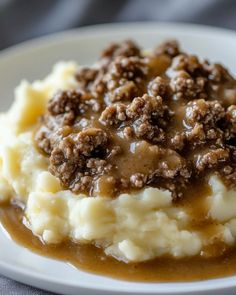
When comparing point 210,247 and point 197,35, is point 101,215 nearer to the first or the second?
point 210,247

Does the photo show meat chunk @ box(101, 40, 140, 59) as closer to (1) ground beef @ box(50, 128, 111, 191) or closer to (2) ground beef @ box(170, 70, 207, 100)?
(2) ground beef @ box(170, 70, 207, 100)

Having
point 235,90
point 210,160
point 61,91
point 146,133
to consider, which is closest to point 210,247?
point 210,160

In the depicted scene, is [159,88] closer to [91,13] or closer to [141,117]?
[141,117]

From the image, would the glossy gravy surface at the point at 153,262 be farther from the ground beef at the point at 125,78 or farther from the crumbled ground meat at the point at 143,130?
the ground beef at the point at 125,78

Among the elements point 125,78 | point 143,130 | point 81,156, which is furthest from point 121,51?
point 81,156

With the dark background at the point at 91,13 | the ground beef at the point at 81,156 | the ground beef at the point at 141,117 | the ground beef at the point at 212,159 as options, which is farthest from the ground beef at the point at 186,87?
the dark background at the point at 91,13

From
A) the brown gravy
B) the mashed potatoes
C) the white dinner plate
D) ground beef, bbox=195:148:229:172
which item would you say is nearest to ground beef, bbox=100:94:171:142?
ground beef, bbox=195:148:229:172
